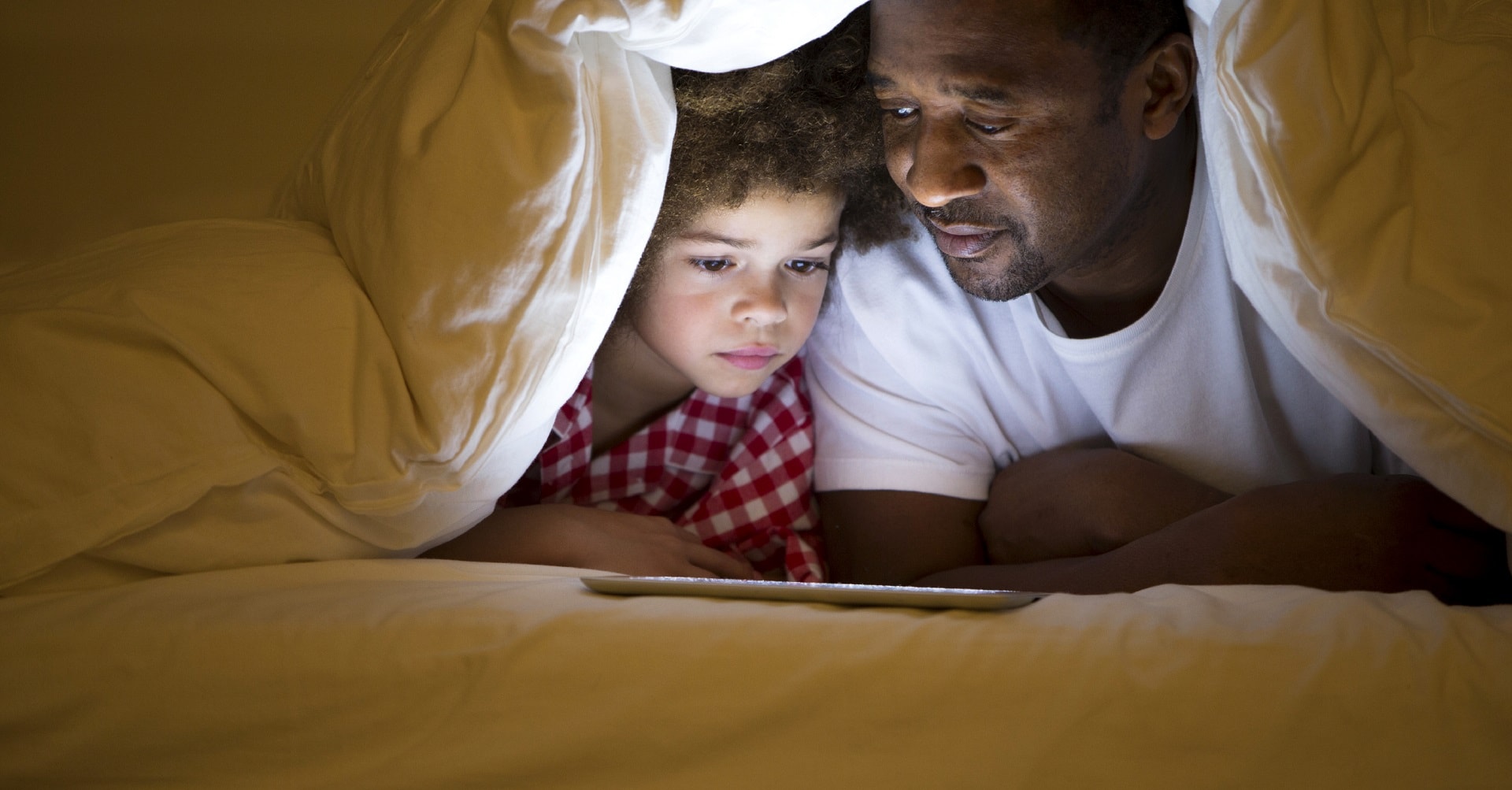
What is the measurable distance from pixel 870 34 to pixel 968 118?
0.14m

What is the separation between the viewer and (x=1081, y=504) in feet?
3.42

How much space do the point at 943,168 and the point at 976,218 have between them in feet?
0.21

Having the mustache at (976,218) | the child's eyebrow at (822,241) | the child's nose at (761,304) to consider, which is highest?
the mustache at (976,218)

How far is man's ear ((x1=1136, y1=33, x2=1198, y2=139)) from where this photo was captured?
3.39 feet

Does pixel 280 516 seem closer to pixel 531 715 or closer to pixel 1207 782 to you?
pixel 531 715

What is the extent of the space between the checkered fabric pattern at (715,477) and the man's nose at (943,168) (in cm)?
35

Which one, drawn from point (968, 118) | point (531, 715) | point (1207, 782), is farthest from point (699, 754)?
point (968, 118)

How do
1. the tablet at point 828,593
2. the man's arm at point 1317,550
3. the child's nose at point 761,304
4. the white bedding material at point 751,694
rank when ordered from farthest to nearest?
the child's nose at point 761,304 < the man's arm at point 1317,550 < the tablet at point 828,593 < the white bedding material at point 751,694

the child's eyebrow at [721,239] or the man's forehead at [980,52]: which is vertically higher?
the man's forehead at [980,52]

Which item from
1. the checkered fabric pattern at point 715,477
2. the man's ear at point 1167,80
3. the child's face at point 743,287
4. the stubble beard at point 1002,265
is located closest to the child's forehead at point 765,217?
the child's face at point 743,287

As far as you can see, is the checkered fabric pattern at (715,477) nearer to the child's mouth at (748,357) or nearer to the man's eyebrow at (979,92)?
the child's mouth at (748,357)

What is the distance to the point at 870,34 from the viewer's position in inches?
42.1

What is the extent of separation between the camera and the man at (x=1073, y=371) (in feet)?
2.84

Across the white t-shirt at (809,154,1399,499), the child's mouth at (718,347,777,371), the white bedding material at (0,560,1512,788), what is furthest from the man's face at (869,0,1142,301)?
the white bedding material at (0,560,1512,788)
